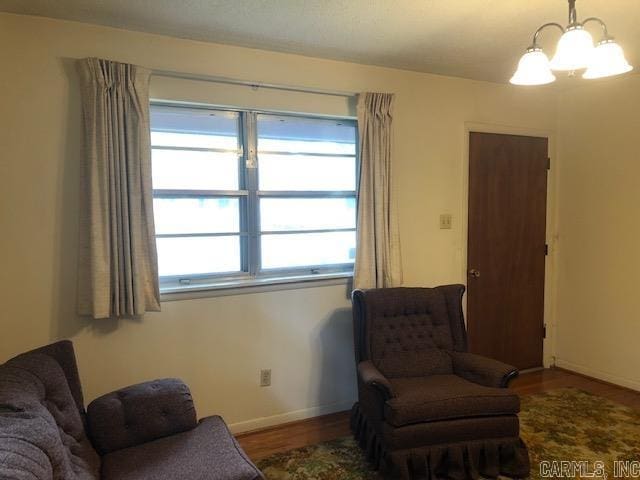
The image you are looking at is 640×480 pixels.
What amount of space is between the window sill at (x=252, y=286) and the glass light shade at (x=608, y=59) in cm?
185

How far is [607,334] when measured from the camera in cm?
359

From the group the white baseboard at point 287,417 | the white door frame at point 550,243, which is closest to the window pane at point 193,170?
the white baseboard at point 287,417

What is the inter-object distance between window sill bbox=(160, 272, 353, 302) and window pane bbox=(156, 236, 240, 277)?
4.8 inches

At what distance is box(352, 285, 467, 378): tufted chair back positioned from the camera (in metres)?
2.68

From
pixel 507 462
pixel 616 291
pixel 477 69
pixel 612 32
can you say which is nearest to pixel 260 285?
pixel 507 462

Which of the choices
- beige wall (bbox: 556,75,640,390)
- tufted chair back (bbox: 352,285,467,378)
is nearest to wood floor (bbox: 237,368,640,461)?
beige wall (bbox: 556,75,640,390)

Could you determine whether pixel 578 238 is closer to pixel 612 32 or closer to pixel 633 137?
pixel 633 137

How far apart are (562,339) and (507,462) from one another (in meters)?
2.04

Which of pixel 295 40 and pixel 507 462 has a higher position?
pixel 295 40

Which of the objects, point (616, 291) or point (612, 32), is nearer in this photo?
point (612, 32)

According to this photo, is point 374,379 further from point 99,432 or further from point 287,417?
point 99,432

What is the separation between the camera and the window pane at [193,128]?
259 cm

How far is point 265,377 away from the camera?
112 inches

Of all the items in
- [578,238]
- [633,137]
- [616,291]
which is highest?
[633,137]
